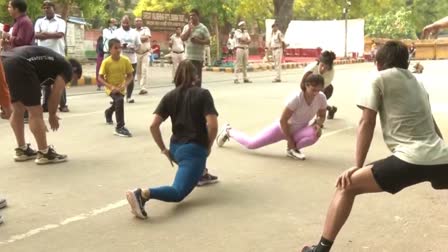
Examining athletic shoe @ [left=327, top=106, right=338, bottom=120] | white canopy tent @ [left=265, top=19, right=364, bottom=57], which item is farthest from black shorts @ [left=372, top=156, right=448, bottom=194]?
white canopy tent @ [left=265, top=19, right=364, bottom=57]

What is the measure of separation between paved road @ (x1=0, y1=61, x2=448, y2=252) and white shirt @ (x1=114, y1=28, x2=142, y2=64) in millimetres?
5109

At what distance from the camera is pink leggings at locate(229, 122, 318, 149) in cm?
678

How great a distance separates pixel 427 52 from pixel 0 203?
4105cm

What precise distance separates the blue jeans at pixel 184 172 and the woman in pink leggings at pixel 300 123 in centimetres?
188

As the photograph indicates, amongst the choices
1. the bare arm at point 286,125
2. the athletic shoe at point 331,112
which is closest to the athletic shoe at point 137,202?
the bare arm at point 286,125

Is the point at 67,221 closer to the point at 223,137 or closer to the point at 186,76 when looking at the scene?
the point at 186,76

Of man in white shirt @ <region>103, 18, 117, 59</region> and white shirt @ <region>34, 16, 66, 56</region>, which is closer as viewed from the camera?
white shirt @ <region>34, 16, 66, 56</region>

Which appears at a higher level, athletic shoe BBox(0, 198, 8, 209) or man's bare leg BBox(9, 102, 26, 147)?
man's bare leg BBox(9, 102, 26, 147)

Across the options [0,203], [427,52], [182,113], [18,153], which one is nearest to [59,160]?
[18,153]

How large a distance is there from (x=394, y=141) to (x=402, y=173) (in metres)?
0.25

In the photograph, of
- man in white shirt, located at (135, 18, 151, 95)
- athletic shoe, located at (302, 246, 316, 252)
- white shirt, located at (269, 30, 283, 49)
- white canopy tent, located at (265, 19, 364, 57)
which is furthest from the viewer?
white canopy tent, located at (265, 19, 364, 57)

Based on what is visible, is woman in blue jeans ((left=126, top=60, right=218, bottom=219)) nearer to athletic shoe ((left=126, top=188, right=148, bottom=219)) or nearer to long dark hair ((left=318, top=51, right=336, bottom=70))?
athletic shoe ((left=126, top=188, right=148, bottom=219))

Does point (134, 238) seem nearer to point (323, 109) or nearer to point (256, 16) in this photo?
point (323, 109)

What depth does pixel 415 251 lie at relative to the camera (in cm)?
392
